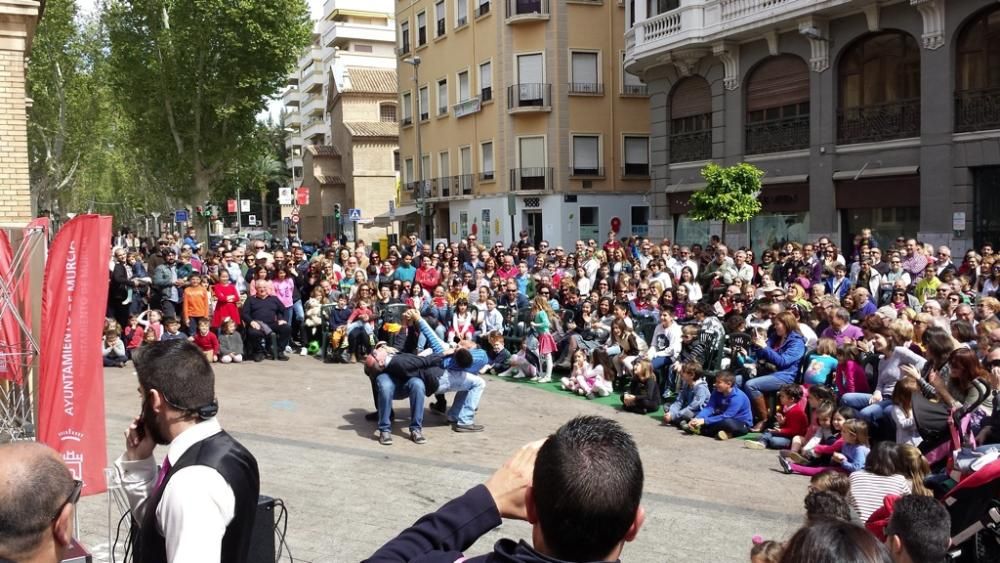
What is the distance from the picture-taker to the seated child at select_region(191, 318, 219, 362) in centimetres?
1537

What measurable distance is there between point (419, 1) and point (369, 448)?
37.2 metres

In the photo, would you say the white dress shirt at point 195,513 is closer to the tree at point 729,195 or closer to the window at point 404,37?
the tree at point 729,195

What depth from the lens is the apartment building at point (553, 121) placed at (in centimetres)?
3691

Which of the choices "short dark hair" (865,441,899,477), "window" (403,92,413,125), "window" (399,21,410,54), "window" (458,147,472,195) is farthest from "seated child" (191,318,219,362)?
"window" (399,21,410,54)

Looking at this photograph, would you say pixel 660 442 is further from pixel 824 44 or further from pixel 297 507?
pixel 824 44

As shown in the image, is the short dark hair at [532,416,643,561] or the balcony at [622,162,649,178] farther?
the balcony at [622,162,649,178]

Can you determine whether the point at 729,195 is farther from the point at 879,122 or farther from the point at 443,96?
the point at 443,96

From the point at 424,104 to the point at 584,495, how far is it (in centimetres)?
4330

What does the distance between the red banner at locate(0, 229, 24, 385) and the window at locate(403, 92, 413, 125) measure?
130 ft

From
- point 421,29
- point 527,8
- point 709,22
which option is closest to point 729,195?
point 709,22

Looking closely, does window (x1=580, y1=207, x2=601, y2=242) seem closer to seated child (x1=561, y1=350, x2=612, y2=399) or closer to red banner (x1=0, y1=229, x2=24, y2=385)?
seated child (x1=561, y1=350, x2=612, y2=399)

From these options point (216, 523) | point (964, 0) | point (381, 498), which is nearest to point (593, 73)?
point (964, 0)

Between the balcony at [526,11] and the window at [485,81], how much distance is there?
2.30m

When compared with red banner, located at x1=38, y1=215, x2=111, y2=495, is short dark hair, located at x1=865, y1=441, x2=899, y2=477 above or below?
below
